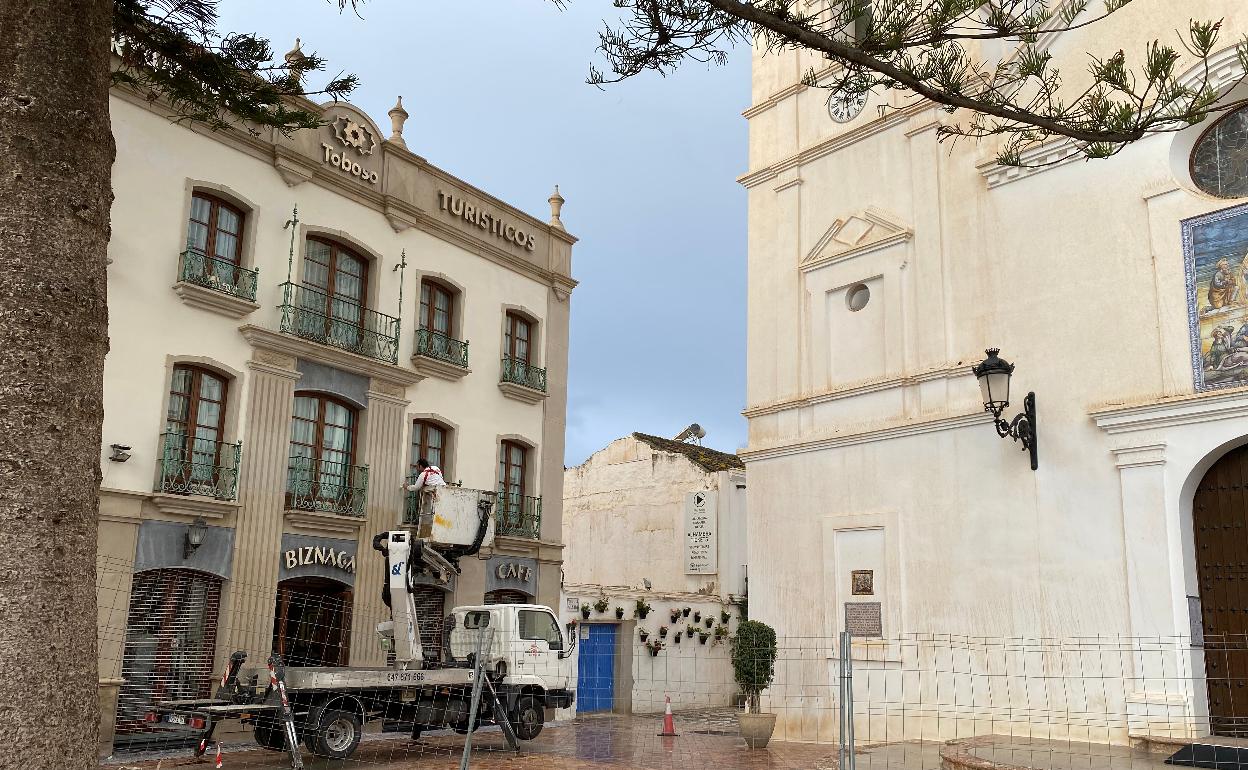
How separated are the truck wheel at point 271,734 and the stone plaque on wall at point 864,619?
795 cm

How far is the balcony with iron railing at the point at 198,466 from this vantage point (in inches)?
623

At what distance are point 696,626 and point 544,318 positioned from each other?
9.30 m

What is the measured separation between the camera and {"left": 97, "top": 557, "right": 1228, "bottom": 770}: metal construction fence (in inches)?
478

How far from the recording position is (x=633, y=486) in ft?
105

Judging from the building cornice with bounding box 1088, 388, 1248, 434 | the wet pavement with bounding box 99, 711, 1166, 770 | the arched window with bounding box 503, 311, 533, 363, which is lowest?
the wet pavement with bounding box 99, 711, 1166, 770

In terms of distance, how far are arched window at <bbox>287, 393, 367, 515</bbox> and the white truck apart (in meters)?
1.66

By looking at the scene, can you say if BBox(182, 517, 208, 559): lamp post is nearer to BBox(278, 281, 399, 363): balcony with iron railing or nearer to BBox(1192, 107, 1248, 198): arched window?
BBox(278, 281, 399, 363): balcony with iron railing

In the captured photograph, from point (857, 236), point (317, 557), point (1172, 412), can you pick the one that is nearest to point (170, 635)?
point (317, 557)

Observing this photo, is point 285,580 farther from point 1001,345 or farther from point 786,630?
point 1001,345

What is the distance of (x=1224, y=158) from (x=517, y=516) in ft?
47.4

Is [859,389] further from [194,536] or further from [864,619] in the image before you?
[194,536]

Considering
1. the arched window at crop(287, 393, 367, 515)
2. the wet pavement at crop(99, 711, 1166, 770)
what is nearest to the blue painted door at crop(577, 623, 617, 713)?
the wet pavement at crop(99, 711, 1166, 770)

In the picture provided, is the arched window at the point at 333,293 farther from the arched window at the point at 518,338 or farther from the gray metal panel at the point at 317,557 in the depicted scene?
the arched window at the point at 518,338

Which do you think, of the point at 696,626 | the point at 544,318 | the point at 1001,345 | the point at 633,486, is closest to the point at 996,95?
the point at 1001,345
